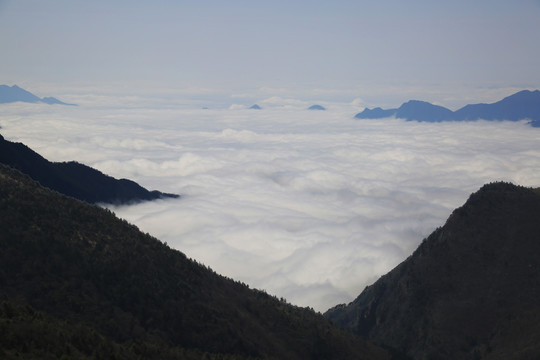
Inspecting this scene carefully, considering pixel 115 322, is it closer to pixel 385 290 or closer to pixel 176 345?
pixel 176 345

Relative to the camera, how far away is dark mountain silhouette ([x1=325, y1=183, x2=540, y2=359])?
95.0m

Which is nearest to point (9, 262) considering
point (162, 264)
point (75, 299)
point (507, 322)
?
point (75, 299)

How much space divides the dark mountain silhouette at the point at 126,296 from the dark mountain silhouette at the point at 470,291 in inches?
657

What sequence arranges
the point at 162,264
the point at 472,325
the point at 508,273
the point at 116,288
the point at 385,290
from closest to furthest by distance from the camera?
the point at 116,288 → the point at 162,264 → the point at 472,325 → the point at 508,273 → the point at 385,290

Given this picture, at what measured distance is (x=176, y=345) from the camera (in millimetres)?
73125

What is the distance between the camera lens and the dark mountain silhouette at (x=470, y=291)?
95.0 meters

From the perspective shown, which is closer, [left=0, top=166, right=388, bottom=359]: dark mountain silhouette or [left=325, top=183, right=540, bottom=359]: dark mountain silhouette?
[left=0, top=166, right=388, bottom=359]: dark mountain silhouette

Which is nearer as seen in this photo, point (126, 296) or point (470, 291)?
point (126, 296)

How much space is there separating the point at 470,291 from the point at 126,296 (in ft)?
244

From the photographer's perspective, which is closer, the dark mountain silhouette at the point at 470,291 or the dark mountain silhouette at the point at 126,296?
the dark mountain silhouette at the point at 126,296

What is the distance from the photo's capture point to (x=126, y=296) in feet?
252

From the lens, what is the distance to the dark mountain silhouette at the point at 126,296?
2628 inches

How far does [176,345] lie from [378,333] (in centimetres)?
6037

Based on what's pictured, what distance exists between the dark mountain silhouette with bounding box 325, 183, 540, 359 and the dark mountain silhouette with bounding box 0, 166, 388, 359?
1668cm
